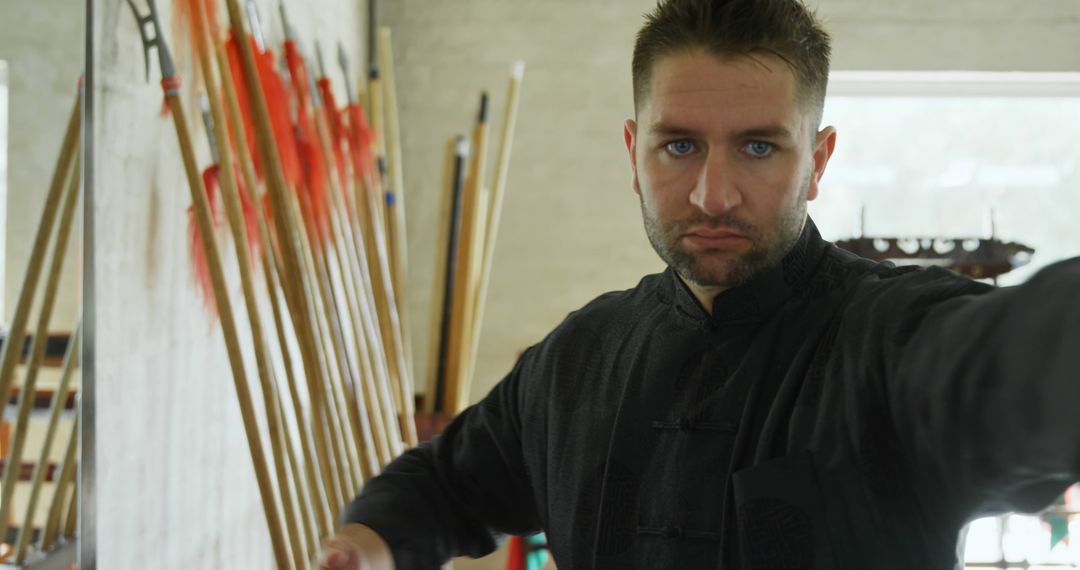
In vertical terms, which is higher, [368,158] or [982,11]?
[982,11]

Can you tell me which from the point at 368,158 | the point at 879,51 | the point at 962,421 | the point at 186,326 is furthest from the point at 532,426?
the point at 879,51

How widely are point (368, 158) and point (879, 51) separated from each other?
7.69 ft

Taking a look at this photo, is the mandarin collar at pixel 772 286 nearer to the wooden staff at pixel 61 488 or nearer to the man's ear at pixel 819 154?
the man's ear at pixel 819 154

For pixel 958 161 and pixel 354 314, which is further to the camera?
pixel 958 161

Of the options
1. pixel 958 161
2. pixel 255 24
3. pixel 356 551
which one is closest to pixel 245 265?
pixel 255 24

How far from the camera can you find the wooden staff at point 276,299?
2072 millimetres

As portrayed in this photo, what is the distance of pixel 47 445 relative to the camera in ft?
5.03

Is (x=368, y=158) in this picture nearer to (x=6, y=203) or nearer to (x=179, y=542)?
(x=179, y=542)

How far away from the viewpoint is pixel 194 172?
183 cm

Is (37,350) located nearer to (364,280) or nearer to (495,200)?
(364,280)

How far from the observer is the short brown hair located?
107 cm

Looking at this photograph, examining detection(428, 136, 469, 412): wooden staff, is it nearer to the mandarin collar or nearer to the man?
the man

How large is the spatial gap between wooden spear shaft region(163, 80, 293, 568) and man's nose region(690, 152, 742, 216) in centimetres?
111

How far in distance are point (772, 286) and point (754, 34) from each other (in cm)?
27
